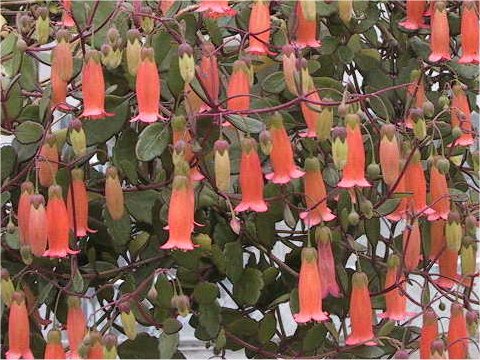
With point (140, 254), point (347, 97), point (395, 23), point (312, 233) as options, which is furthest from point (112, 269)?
point (395, 23)

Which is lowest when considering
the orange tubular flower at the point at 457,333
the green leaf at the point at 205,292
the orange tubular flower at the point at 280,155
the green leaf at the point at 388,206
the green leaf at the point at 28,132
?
the orange tubular flower at the point at 457,333

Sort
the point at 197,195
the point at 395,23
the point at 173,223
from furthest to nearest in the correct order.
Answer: the point at 395,23 → the point at 197,195 → the point at 173,223

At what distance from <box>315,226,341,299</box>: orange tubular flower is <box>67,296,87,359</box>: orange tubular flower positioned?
0.31m

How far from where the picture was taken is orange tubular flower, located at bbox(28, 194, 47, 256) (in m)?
1.06

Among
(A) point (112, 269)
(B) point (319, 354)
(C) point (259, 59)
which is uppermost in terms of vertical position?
(C) point (259, 59)

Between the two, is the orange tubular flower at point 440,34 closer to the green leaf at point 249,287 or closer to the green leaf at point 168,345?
the green leaf at point 249,287

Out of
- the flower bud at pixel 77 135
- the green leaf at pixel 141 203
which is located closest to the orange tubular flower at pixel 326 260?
the green leaf at pixel 141 203

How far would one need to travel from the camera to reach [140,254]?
3.95 feet

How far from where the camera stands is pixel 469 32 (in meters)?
1.26

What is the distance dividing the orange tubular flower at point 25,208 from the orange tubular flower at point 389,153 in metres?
0.43

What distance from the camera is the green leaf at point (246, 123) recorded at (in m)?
1.07

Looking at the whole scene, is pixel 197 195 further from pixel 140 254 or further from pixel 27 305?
pixel 27 305

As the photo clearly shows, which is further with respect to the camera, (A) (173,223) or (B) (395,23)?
A: (B) (395,23)

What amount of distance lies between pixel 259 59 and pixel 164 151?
201 millimetres
